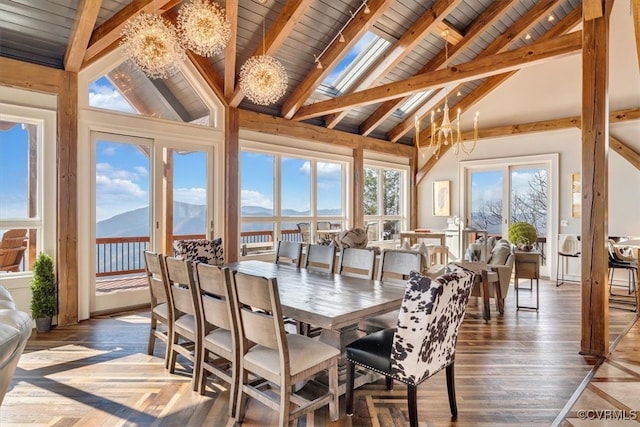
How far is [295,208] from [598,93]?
4602 mm

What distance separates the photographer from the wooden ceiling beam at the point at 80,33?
3682 millimetres

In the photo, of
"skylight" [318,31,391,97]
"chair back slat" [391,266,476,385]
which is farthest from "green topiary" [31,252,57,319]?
"skylight" [318,31,391,97]

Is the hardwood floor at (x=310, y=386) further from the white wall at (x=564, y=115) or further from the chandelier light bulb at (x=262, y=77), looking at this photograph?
the white wall at (x=564, y=115)

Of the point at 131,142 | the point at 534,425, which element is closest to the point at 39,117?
the point at 131,142

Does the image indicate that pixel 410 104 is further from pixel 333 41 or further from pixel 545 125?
pixel 333 41

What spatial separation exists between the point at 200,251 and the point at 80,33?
2.47 m

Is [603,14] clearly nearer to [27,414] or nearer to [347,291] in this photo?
[347,291]

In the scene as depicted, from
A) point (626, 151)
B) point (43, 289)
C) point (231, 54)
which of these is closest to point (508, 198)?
point (626, 151)

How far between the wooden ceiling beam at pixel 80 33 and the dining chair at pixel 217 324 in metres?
2.91

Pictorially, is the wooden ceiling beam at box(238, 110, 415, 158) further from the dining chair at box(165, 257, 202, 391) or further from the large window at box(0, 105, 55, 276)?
the dining chair at box(165, 257, 202, 391)

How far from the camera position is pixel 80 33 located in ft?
12.6

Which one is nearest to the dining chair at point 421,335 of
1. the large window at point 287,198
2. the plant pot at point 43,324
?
the plant pot at point 43,324

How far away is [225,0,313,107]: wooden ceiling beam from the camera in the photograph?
4348 millimetres

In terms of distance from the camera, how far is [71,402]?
2.54m
